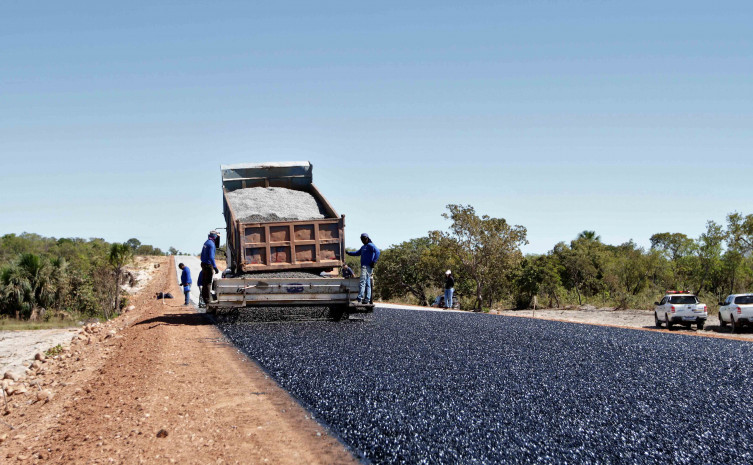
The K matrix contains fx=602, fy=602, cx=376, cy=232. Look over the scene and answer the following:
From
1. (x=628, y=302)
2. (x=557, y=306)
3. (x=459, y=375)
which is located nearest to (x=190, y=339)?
(x=459, y=375)

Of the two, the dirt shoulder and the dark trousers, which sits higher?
the dark trousers

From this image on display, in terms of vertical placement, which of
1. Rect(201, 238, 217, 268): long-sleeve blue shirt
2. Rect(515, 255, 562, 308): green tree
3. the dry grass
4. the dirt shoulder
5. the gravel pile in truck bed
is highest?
the gravel pile in truck bed

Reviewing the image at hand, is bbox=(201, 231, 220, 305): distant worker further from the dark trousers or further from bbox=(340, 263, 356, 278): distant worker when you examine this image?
bbox=(340, 263, 356, 278): distant worker

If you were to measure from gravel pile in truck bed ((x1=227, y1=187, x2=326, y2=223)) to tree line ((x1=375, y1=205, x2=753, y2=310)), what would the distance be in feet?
61.6

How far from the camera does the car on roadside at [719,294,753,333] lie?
20.1 meters

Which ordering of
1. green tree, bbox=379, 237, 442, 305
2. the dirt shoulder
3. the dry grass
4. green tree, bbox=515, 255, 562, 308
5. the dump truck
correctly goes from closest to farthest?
the dirt shoulder → the dump truck → the dry grass → green tree, bbox=515, 255, 562, 308 → green tree, bbox=379, 237, 442, 305

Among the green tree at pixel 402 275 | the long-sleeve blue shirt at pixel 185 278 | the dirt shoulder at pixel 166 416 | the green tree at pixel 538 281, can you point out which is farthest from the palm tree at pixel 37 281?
the green tree at pixel 538 281

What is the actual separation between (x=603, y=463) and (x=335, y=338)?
683 centimetres

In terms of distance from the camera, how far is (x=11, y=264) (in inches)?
1511

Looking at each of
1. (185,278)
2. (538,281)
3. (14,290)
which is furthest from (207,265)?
(538,281)

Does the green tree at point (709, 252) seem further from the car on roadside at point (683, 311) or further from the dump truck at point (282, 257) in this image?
the dump truck at point (282, 257)

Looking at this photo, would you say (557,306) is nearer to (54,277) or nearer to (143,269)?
(54,277)

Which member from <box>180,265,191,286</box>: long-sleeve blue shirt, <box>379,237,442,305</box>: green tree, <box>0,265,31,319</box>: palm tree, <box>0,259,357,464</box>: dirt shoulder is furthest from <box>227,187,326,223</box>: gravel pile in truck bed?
<box>379,237,442,305</box>: green tree

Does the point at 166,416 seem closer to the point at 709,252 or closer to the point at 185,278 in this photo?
the point at 185,278
